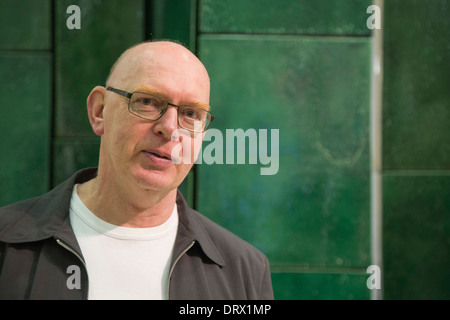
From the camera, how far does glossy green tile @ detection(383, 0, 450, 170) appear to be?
2334 mm

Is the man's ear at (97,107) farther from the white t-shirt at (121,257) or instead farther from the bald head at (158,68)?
the white t-shirt at (121,257)

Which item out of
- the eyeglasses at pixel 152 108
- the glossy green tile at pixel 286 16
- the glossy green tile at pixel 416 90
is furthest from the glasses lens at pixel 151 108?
the glossy green tile at pixel 416 90

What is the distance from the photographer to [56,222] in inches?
63.3

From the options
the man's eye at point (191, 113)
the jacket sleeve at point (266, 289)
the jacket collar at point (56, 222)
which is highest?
the man's eye at point (191, 113)

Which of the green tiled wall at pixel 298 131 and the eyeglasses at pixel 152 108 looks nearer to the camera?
the eyeglasses at pixel 152 108

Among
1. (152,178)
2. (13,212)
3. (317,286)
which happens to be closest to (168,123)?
(152,178)

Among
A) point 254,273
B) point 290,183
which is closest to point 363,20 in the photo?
point 290,183

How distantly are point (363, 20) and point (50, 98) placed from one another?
1615mm

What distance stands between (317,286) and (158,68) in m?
1.35

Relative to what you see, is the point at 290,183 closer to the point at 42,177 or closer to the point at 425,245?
the point at 425,245

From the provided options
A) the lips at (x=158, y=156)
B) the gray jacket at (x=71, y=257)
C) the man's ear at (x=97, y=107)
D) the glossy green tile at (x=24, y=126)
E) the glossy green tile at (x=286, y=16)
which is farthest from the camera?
the glossy green tile at (x=286, y=16)

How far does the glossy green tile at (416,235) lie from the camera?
2.33 meters

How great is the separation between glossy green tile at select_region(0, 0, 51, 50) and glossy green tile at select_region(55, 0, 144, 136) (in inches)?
2.3
